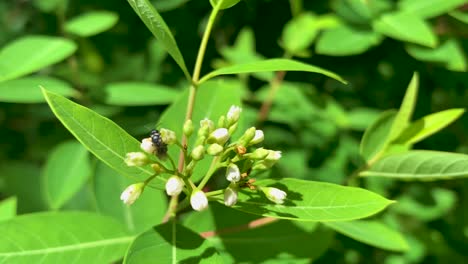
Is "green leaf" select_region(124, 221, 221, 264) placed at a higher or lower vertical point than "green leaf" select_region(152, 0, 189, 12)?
lower

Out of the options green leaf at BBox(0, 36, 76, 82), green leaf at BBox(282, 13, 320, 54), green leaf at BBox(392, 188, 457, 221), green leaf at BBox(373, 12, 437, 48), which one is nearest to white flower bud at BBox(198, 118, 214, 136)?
green leaf at BBox(0, 36, 76, 82)

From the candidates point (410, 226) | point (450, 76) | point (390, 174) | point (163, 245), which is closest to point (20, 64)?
point (163, 245)

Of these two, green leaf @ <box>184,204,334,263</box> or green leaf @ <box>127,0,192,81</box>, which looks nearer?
green leaf @ <box>127,0,192,81</box>

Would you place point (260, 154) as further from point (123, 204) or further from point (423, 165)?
point (123, 204)

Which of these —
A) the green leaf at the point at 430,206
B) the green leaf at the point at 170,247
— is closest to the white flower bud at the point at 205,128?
the green leaf at the point at 170,247

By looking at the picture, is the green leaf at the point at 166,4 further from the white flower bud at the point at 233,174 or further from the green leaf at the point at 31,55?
the white flower bud at the point at 233,174

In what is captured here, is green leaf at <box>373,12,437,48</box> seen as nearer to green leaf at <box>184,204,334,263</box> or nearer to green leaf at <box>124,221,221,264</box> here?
green leaf at <box>184,204,334,263</box>
